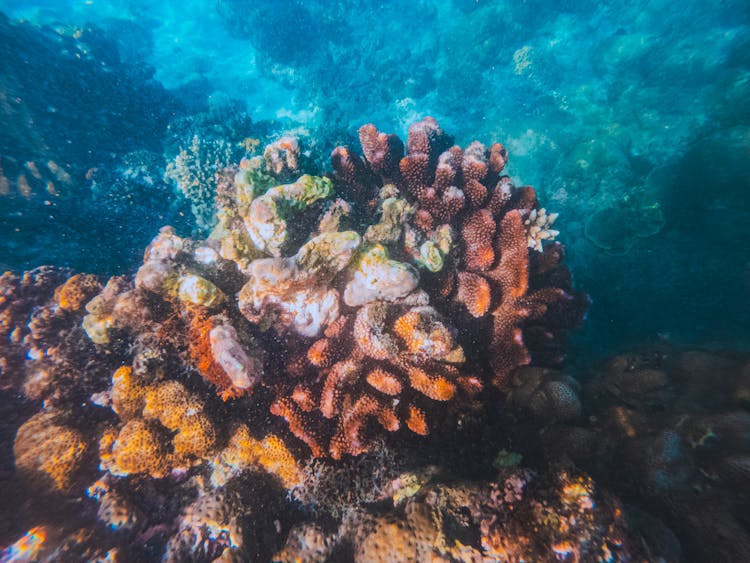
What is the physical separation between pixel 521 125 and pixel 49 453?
57.5 feet

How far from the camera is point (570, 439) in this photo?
3104 millimetres

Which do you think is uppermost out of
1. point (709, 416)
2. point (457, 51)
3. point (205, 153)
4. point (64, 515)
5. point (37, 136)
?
point (457, 51)

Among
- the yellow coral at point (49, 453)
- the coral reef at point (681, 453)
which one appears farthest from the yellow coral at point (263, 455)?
the coral reef at point (681, 453)

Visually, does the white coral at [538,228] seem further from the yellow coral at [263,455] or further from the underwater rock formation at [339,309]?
the yellow coral at [263,455]

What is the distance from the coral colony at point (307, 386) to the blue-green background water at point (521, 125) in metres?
4.56

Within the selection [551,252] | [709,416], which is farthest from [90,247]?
[709,416]

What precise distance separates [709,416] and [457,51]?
866 inches

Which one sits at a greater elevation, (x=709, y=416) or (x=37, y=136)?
(x=37, y=136)

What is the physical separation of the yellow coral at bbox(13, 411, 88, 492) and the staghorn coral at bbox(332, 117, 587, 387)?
167 inches

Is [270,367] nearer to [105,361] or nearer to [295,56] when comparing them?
[105,361]

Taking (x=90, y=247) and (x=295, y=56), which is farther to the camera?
(x=295, y=56)

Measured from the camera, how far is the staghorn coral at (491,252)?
11.6ft

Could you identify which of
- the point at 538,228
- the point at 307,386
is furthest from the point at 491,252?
the point at 307,386

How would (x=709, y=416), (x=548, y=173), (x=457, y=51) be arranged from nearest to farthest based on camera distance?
(x=709, y=416) < (x=548, y=173) < (x=457, y=51)
